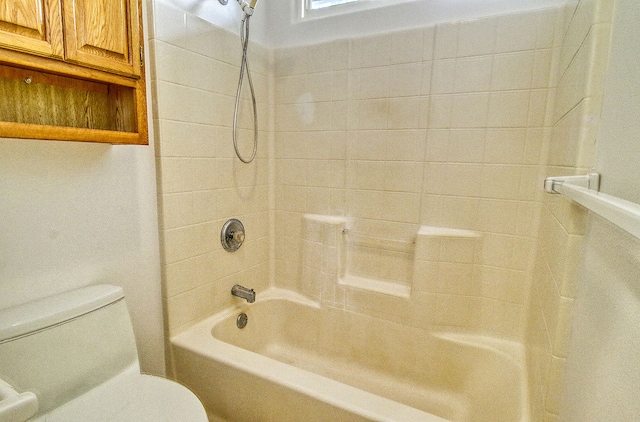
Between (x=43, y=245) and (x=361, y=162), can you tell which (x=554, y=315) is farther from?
(x=43, y=245)

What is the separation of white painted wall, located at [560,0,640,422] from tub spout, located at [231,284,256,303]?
4.35 ft

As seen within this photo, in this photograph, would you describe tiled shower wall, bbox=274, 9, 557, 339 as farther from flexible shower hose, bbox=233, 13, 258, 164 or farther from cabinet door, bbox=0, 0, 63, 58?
cabinet door, bbox=0, 0, 63, 58

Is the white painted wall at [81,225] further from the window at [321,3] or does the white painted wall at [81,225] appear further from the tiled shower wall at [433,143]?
the window at [321,3]

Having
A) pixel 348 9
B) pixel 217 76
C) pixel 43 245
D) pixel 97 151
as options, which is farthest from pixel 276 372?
pixel 348 9

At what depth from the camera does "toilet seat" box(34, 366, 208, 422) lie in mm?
1015

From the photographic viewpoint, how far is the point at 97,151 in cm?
125

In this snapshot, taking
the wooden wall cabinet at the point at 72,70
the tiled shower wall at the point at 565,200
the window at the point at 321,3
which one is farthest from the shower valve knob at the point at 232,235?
the tiled shower wall at the point at 565,200

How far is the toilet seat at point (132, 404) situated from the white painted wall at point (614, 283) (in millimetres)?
1027

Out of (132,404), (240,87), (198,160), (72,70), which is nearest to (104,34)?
(72,70)

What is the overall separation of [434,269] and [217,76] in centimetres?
142

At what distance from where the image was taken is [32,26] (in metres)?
0.86

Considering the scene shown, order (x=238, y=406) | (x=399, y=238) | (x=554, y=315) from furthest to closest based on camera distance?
1. (x=399, y=238)
2. (x=238, y=406)
3. (x=554, y=315)

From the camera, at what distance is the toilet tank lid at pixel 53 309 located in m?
0.98

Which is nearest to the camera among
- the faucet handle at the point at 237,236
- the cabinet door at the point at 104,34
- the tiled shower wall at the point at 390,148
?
the cabinet door at the point at 104,34
